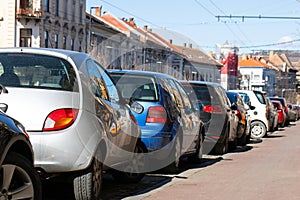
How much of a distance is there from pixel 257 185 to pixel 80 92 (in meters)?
3.96

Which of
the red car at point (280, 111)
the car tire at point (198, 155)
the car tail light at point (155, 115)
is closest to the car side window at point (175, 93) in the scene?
the car tail light at point (155, 115)

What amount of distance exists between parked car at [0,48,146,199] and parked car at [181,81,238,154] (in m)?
6.75

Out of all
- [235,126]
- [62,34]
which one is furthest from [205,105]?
[62,34]

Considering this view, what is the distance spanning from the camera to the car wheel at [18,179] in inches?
216

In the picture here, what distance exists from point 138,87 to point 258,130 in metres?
14.4

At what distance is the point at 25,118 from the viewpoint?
22.2 feet

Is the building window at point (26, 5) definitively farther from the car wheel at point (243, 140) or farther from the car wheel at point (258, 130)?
the car wheel at point (243, 140)

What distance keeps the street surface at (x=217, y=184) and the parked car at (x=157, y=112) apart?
499mm

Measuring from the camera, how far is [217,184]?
10.1 meters

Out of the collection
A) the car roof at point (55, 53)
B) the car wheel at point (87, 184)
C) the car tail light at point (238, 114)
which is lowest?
the car wheel at point (87, 184)

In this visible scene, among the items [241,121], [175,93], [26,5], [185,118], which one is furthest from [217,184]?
[26,5]

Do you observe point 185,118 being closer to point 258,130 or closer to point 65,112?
point 65,112

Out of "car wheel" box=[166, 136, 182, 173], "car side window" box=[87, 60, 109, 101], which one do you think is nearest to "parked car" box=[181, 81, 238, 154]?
"car wheel" box=[166, 136, 182, 173]

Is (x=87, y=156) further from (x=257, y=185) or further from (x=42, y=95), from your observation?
(x=257, y=185)
